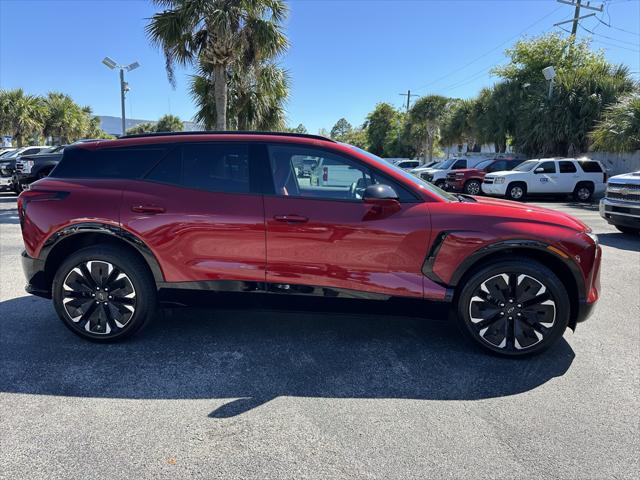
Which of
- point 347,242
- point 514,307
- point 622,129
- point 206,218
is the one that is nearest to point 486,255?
point 514,307

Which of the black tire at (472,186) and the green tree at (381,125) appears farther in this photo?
the green tree at (381,125)

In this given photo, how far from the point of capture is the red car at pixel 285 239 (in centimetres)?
350

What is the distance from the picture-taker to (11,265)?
6.37 m

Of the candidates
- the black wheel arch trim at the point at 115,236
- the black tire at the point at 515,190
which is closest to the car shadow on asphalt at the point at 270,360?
the black wheel arch trim at the point at 115,236

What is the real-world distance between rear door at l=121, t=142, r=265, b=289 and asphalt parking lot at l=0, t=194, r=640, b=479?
16.6 inches

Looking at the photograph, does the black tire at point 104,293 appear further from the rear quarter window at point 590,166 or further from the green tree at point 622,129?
the green tree at point 622,129

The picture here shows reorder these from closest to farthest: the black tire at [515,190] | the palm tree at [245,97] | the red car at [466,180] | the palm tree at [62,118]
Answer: the palm tree at [245,97]
the black tire at [515,190]
the red car at [466,180]
the palm tree at [62,118]

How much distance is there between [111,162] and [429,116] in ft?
128

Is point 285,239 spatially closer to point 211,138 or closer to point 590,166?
point 211,138

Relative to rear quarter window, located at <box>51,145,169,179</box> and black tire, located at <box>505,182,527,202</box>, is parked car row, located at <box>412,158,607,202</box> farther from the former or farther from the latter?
rear quarter window, located at <box>51,145,169,179</box>

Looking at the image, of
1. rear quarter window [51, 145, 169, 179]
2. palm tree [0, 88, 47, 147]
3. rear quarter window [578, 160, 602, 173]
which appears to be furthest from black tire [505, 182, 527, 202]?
palm tree [0, 88, 47, 147]

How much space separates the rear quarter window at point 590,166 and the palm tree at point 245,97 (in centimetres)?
1218

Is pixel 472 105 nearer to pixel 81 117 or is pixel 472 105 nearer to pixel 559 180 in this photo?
pixel 559 180

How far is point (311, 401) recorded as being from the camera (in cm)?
300
